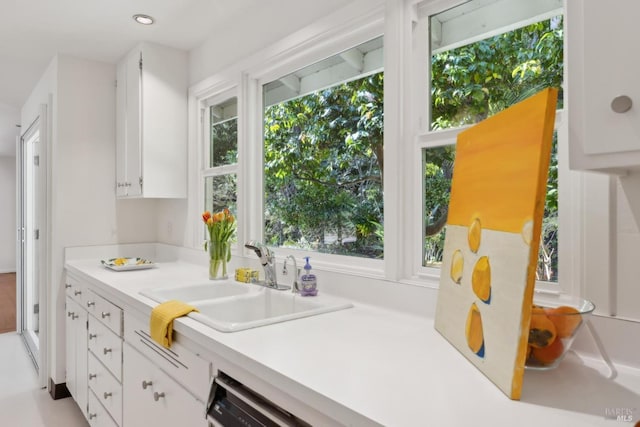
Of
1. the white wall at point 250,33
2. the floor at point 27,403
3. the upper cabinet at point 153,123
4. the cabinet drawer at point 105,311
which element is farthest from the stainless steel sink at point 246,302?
the floor at point 27,403

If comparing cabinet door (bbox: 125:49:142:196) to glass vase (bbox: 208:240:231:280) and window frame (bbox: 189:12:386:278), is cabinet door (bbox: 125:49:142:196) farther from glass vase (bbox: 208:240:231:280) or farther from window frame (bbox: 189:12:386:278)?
glass vase (bbox: 208:240:231:280)

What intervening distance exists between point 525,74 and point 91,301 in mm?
2426

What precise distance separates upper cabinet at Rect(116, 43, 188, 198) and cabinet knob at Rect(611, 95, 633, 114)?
8.63ft

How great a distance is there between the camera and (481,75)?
1.45 metres

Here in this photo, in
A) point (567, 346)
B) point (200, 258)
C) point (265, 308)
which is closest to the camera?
point (567, 346)

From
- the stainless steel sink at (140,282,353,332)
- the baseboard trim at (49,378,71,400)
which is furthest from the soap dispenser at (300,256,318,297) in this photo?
the baseboard trim at (49,378,71,400)

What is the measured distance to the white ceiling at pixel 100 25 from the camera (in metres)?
2.29

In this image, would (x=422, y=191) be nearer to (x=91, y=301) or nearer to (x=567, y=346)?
(x=567, y=346)

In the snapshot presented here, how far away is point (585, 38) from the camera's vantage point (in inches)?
31.6

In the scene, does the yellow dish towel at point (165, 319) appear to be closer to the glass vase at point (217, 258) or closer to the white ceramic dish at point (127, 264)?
the glass vase at point (217, 258)

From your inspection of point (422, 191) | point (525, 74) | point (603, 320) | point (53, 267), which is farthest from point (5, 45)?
point (603, 320)

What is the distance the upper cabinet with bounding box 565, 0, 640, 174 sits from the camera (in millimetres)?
743

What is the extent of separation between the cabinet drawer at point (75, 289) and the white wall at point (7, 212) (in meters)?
6.98

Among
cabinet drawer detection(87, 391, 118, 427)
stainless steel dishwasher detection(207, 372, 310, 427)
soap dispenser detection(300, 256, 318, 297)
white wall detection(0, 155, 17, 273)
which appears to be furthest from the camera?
white wall detection(0, 155, 17, 273)
